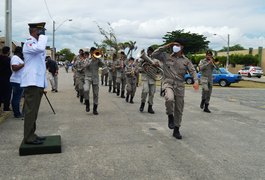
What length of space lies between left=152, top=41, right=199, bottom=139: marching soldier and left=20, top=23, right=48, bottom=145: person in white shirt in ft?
8.81

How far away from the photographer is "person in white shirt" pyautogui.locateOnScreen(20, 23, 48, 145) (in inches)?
245

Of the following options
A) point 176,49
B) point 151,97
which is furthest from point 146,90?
point 176,49

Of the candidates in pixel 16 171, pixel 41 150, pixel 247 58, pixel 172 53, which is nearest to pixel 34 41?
pixel 41 150

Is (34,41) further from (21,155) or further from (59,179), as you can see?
(59,179)

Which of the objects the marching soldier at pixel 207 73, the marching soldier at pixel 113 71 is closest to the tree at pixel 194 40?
the marching soldier at pixel 113 71

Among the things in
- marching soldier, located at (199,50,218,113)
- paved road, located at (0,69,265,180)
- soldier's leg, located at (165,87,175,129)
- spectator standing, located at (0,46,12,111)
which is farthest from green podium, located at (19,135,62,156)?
marching soldier, located at (199,50,218,113)

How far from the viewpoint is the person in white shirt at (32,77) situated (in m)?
Answer: 6.21

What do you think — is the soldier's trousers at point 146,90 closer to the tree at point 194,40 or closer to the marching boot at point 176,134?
the marching boot at point 176,134

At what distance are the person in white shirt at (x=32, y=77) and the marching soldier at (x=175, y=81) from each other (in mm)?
2685

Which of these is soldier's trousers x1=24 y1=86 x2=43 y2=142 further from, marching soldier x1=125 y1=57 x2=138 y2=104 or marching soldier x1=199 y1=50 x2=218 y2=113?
marching soldier x1=125 y1=57 x2=138 y2=104

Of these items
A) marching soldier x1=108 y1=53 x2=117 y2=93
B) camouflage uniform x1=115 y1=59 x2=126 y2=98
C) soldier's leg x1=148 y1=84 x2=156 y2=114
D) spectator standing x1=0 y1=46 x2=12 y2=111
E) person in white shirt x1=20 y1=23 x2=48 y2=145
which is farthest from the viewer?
marching soldier x1=108 y1=53 x2=117 y2=93

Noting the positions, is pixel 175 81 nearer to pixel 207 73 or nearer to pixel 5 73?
pixel 207 73

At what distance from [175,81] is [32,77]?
10.0ft

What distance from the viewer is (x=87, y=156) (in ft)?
19.7
